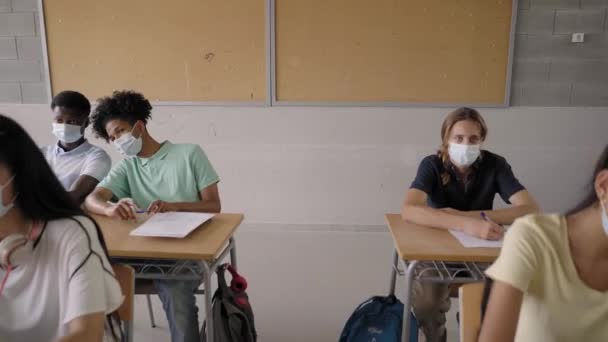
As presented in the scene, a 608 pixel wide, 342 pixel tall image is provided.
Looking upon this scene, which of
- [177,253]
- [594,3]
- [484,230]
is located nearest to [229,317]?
[177,253]

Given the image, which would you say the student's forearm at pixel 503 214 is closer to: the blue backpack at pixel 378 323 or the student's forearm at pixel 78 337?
the blue backpack at pixel 378 323

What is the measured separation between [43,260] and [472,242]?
1.30 meters

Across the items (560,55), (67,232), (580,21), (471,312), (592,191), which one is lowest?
(471,312)

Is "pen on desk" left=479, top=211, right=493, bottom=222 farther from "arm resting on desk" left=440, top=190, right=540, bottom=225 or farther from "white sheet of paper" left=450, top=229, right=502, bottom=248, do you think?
"white sheet of paper" left=450, top=229, right=502, bottom=248

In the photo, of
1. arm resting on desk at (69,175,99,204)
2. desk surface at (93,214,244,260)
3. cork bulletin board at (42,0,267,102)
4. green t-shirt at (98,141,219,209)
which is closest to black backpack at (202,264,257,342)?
desk surface at (93,214,244,260)

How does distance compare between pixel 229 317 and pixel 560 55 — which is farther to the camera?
pixel 560 55

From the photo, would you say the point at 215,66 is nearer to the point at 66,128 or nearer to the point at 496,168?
the point at 66,128

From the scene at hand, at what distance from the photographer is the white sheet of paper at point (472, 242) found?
1.55 m

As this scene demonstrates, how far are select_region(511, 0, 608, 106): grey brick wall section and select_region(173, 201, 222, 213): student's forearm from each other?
2404mm

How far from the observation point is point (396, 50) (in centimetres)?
330

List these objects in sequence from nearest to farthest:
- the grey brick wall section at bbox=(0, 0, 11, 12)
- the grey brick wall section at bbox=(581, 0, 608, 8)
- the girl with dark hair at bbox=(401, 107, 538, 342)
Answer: the girl with dark hair at bbox=(401, 107, 538, 342) → the grey brick wall section at bbox=(581, 0, 608, 8) → the grey brick wall section at bbox=(0, 0, 11, 12)

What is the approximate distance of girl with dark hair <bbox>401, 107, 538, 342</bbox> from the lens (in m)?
1.82

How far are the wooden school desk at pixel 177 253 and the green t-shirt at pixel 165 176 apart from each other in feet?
1.22

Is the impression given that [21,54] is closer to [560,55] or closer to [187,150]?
[187,150]
